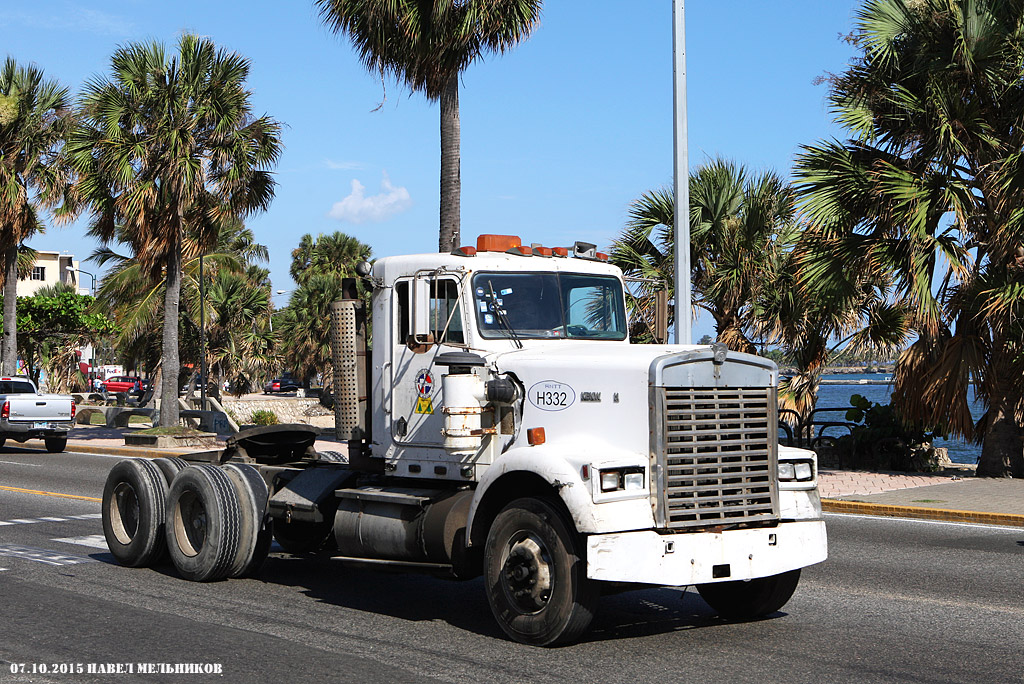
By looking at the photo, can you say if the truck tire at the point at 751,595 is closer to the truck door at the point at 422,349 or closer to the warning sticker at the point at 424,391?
the truck door at the point at 422,349

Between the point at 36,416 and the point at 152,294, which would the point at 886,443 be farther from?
the point at 152,294

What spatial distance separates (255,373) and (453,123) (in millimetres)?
47930

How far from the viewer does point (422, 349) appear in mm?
8602

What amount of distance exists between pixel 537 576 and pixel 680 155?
9.45 m

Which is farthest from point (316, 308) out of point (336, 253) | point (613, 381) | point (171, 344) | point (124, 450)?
point (613, 381)

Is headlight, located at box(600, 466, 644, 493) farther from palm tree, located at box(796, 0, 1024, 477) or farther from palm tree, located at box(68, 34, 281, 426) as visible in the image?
palm tree, located at box(68, 34, 281, 426)

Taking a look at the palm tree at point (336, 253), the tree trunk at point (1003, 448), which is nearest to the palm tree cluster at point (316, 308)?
the palm tree at point (336, 253)

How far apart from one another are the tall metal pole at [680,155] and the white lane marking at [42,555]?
26.3ft

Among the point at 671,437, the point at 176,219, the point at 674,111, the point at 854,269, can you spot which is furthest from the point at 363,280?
the point at 176,219

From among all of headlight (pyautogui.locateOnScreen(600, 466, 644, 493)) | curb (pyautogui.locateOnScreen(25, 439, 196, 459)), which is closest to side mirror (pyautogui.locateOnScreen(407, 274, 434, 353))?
headlight (pyautogui.locateOnScreen(600, 466, 644, 493))

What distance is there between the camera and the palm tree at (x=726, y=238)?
2158 centimetres

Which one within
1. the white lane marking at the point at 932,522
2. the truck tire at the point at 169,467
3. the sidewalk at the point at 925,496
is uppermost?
the truck tire at the point at 169,467

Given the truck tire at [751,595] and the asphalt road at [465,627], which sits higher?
the truck tire at [751,595]

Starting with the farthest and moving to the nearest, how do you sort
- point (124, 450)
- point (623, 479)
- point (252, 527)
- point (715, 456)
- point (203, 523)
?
point (124, 450)
point (203, 523)
point (252, 527)
point (715, 456)
point (623, 479)
